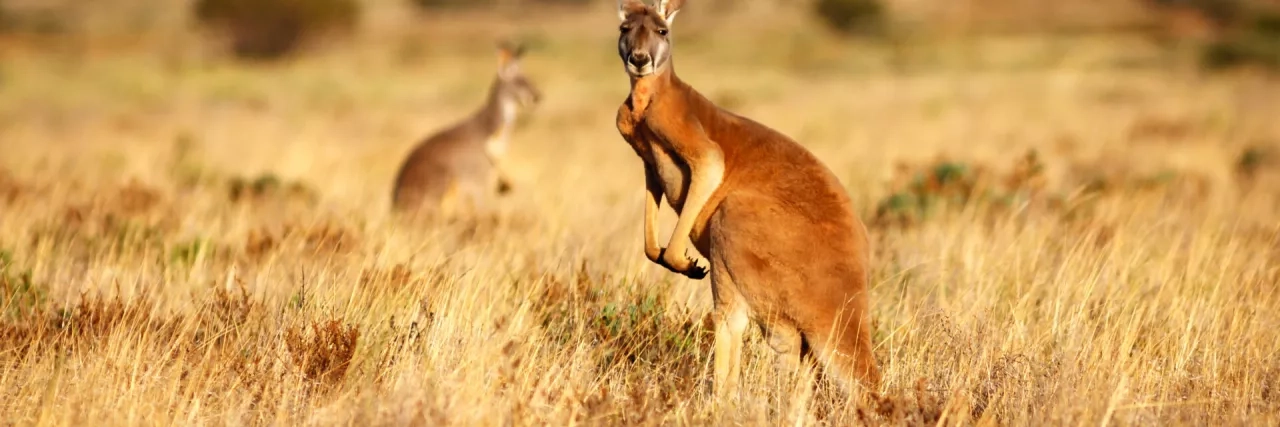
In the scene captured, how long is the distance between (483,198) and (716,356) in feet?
18.3

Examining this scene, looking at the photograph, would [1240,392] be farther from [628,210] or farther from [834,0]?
[834,0]

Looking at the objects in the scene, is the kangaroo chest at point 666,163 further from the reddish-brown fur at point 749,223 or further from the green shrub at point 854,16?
the green shrub at point 854,16

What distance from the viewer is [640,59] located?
12.9 ft

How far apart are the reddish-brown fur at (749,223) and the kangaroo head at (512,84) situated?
230 inches

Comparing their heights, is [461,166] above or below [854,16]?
above

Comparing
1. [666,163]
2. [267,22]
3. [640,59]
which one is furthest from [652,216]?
[267,22]

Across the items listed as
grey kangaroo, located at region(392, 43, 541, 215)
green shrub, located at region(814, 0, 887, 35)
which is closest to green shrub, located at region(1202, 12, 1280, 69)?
green shrub, located at region(814, 0, 887, 35)

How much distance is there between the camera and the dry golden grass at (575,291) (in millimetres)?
3820

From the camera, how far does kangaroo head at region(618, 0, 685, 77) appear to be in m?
3.94

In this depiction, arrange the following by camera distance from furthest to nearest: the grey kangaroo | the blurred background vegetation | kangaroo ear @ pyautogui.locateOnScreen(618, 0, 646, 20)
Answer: the blurred background vegetation, the grey kangaroo, kangaroo ear @ pyautogui.locateOnScreen(618, 0, 646, 20)

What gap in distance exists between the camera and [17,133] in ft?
48.5

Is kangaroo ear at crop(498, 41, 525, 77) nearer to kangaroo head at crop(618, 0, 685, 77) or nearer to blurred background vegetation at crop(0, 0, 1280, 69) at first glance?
kangaroo head at crop(618, 0, 685, 77)

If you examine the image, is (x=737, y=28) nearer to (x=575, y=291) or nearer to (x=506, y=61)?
(x=506, y=61)

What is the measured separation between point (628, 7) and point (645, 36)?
29 cm
